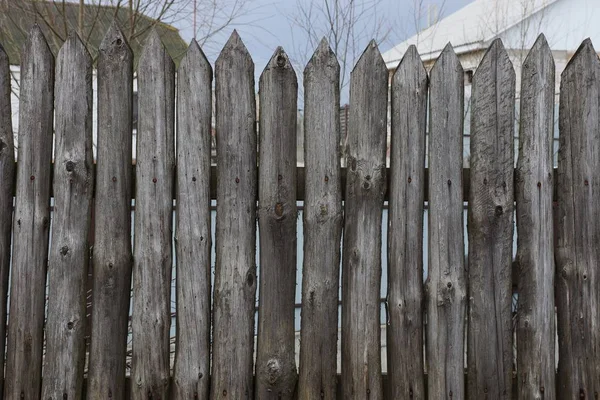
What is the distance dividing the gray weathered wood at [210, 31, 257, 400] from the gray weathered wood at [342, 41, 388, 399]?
39 cm

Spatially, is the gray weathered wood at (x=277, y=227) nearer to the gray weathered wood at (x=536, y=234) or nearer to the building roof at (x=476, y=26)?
the gray weathered wood at (x=536, y=234)

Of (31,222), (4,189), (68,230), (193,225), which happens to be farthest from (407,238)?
(4,189)

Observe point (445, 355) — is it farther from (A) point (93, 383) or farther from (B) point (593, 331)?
(A) point (93, 383)

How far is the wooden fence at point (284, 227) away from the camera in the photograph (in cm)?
256

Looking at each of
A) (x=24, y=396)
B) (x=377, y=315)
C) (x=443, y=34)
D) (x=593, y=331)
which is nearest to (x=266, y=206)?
(x=377, y=315)

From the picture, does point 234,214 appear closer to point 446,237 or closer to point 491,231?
point 446,237

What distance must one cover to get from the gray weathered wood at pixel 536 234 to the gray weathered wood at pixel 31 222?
190 centimetres

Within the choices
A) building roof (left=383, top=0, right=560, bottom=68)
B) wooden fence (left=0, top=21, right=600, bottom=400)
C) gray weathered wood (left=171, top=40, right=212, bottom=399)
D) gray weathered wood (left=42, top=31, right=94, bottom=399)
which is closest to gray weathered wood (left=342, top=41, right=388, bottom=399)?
wooden fence (left=0, top=21, right=600, bottom=400)

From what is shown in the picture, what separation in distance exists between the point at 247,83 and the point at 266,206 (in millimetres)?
491

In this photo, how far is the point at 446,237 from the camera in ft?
8.54

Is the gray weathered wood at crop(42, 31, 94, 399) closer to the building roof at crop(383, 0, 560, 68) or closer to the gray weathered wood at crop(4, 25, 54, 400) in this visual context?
the gray weathered wood at crop(4, 25, 54, 400)

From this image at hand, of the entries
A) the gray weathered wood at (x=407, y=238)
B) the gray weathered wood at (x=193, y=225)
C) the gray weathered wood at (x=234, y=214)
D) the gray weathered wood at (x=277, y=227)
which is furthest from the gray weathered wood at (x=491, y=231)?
the gray weathered wood at (x=193, y=225)

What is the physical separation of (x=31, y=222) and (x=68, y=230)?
0.50ft

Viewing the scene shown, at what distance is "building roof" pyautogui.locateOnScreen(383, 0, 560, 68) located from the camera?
1088cm
